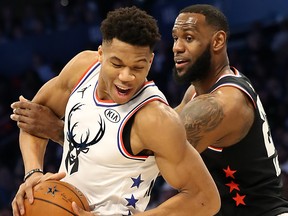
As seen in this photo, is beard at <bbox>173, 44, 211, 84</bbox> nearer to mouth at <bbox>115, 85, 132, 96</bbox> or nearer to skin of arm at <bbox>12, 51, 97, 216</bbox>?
skin of arm at <bbox>12, 51, 97, 216</bbox>

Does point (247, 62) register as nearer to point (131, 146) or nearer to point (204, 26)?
point (204, 26)

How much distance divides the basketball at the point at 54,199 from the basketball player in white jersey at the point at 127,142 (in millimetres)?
40

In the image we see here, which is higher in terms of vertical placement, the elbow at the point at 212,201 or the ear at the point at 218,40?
the ear at the point at 218,40

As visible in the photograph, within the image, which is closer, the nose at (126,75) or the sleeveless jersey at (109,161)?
the nose at (126,75)

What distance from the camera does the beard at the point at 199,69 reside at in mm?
4305

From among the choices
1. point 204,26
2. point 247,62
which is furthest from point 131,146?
point 247,62

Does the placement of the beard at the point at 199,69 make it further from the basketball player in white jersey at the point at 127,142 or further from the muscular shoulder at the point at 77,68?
the basketball player in white jersey at the point at 127,142

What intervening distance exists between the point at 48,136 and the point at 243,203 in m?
1.27

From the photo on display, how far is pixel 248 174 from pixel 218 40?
35.8 inches

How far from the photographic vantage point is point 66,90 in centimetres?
393

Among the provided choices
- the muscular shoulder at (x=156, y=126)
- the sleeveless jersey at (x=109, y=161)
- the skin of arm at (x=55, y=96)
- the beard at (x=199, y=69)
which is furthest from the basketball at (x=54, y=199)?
the beard at (x=199, y=69)

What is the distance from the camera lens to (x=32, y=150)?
3895mm

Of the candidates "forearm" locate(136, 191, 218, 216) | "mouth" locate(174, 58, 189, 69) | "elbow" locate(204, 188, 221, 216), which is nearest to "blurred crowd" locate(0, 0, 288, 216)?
"mouth" locate(174, 58, 189, 69)

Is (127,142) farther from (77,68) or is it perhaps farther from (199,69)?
(199,69)
